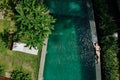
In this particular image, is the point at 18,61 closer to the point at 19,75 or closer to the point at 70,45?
the point at 19,75

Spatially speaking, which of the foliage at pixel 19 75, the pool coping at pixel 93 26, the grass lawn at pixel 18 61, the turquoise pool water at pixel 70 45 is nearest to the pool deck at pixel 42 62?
the grass lawn at pixel 18 61

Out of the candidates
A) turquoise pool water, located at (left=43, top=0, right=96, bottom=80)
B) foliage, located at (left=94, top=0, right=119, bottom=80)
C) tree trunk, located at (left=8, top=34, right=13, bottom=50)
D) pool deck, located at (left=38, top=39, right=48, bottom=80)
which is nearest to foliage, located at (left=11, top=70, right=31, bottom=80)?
pool deck, located at (left=38, top=39, right=48, bottom=80)

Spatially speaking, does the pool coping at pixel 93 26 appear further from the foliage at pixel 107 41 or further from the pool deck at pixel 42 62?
the pool deck at pixel 42 62

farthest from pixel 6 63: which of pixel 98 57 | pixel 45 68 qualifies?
pixel 98 57

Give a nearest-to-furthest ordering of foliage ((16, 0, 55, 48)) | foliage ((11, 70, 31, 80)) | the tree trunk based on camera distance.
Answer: foliage ((16, 0, 55, 48))
foliage ((11, 70, 31, 80))
the tree trunk

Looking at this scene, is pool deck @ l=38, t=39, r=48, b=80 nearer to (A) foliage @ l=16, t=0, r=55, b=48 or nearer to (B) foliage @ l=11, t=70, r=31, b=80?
(B) foliage @ l=11, t=70, r=31, b=80

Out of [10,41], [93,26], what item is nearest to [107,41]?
[93,26]
